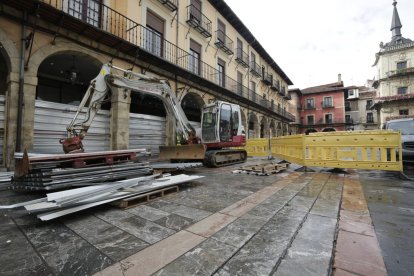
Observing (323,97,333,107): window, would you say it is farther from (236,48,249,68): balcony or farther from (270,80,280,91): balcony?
(236,48,249,68): balcony

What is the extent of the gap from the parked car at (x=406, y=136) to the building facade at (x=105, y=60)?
955 cm

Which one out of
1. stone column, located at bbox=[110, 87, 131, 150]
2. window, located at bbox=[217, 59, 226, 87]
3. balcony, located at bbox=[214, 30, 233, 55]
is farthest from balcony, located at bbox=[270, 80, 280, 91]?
stone column, located at bbox=[110, 87, 131, 150]

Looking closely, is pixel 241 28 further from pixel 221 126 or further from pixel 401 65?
pixel 401 65

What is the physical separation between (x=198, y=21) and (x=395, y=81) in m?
33.6

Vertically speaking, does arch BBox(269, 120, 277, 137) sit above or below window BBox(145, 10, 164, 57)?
below

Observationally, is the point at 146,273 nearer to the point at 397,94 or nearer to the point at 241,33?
the point at 241,33

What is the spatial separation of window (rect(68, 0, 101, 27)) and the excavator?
220 centimetres

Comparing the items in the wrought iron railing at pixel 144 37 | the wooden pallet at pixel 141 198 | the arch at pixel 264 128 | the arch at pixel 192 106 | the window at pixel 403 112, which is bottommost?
the wooden pallet at pixel 141 198

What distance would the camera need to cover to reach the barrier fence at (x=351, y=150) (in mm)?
5875

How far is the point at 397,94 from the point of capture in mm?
29969

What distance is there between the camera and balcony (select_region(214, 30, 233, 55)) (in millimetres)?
15385

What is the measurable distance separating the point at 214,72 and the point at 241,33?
6656 millimetres

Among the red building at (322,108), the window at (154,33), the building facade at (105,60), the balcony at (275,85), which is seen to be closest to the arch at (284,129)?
the balcony at (275,85)

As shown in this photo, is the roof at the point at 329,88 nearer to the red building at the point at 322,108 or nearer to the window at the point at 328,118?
the red building at the point at 322,108
